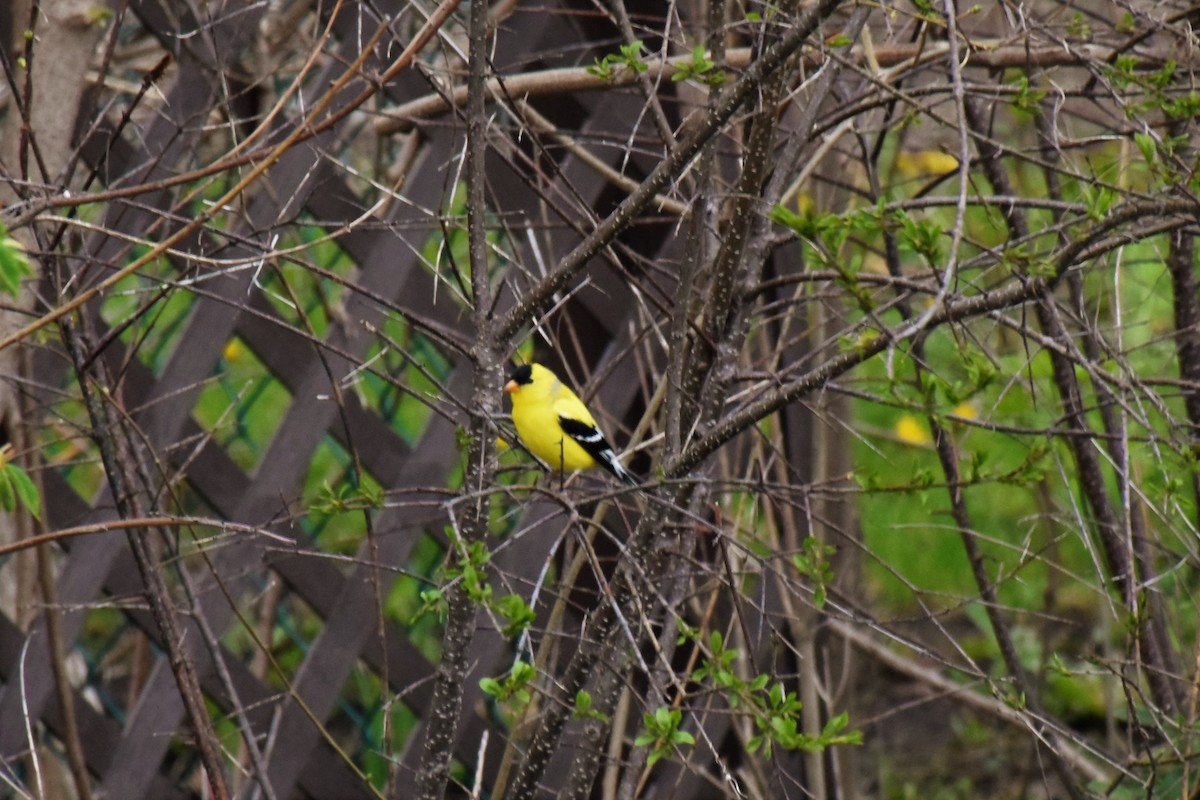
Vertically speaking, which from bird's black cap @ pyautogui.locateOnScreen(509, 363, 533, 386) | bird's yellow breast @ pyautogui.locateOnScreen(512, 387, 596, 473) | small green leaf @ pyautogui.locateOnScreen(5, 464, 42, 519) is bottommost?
bird's yellow breast @ pyautogui.locateOnScreen(512, 387, 596, 473)

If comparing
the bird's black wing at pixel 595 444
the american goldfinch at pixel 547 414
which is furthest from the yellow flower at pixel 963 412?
the american goldfinch at pixel 547 414

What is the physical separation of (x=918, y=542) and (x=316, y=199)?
305 cm

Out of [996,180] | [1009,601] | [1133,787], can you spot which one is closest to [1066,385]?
[996,180]

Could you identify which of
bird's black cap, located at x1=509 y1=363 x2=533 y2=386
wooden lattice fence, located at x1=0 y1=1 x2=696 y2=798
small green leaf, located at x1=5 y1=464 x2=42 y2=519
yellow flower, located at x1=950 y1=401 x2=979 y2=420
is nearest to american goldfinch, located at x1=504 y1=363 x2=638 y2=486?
bird's black cap, located at x1=509 y1=363 x2=533 y2=386

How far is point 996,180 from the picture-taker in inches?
116

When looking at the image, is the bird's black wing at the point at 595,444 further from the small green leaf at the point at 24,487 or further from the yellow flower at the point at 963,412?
the small green leaf at the point at 24,487

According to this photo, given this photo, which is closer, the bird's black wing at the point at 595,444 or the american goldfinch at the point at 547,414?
the bird's black wing at the point at 595,444

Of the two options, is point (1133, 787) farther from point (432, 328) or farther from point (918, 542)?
point (918, 542)

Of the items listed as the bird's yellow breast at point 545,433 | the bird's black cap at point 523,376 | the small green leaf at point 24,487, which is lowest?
the bird's yellow breast at point 545,433

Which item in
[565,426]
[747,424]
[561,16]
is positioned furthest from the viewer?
[565,426]

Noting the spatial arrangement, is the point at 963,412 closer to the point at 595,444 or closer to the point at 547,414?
the point at 595,444

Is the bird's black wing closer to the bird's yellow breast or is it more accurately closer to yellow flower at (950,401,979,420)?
the bird's yellow breast

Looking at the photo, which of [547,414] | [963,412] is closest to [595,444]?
[547,414]

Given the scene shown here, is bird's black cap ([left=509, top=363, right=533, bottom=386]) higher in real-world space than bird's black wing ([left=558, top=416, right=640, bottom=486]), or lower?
higher
